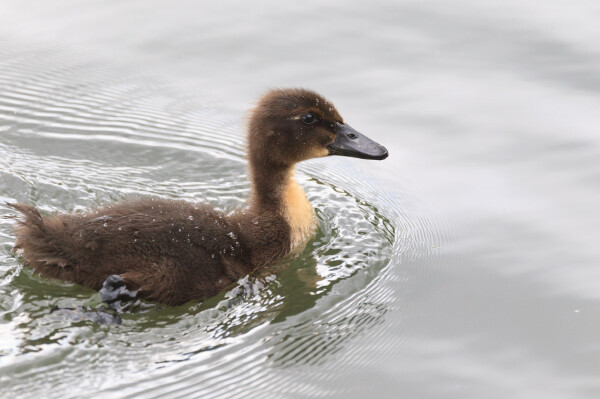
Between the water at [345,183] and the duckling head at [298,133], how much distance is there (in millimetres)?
671

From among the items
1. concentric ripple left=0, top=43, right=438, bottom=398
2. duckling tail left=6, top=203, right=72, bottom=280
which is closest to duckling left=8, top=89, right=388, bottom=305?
duckling tail left=6, top=203, right=72, bottom=280

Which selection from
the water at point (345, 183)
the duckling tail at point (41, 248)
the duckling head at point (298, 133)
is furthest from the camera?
the duckling head at point (298, 133)

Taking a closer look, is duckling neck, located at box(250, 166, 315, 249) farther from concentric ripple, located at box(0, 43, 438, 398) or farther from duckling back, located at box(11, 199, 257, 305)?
duckling back, located at box(11, 199, 257, 305)

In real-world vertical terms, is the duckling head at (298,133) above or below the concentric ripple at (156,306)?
above

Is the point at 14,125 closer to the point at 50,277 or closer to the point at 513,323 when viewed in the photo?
the point at 50,277

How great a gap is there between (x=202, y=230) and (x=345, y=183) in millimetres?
2177

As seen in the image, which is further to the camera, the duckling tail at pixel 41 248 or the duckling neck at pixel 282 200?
the duckling neck at pixel 282 200

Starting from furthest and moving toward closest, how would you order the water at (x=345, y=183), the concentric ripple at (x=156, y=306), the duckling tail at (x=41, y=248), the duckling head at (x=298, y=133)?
the duckling head at (x=298, y=133) → the duckling tail at (x=41, y=248) → the water at (x=345, y=183) → the concentric ripple at (x=156, y=306)

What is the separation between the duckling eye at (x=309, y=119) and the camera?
7086mm

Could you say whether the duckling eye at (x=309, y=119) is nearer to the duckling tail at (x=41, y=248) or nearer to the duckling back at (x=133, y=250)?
the duckling back at (x=133, y=250)

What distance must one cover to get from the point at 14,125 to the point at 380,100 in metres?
3.28

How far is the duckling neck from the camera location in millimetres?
7055

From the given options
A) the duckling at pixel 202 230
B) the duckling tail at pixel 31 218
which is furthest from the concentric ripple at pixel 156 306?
the duckling tail at pixel 31 218

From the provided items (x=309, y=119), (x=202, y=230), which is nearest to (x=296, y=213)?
(x=309, y=119)
